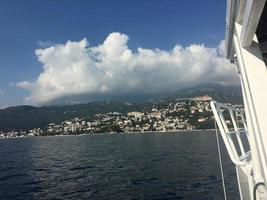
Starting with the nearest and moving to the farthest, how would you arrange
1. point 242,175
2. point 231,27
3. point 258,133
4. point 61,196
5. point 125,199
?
point 258,133, point 231,27, point 242,175, point 125,199, point 61,196

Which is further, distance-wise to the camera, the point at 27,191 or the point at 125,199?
the point at 27,191

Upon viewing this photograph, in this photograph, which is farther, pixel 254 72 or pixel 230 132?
pixel 230 132

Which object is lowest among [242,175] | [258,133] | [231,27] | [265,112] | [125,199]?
[125,199]

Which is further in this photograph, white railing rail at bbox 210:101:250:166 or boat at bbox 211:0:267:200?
white railing rail at bbox 210:101:250:166

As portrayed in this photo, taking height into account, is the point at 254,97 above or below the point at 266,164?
above

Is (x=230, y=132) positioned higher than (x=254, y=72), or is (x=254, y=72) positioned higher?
(x=254, y=72)

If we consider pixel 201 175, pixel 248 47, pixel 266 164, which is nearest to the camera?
pixel 266 164

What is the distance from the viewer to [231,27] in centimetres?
788

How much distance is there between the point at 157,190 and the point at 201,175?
1154cm

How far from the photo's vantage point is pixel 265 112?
5.68 meters

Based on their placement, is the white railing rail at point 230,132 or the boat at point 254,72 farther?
the white railing rail at point 230,132

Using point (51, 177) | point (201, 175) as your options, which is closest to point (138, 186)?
point (201, 175)

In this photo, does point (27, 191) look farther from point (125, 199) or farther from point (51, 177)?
point (125, 199)

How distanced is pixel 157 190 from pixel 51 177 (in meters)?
21.4
